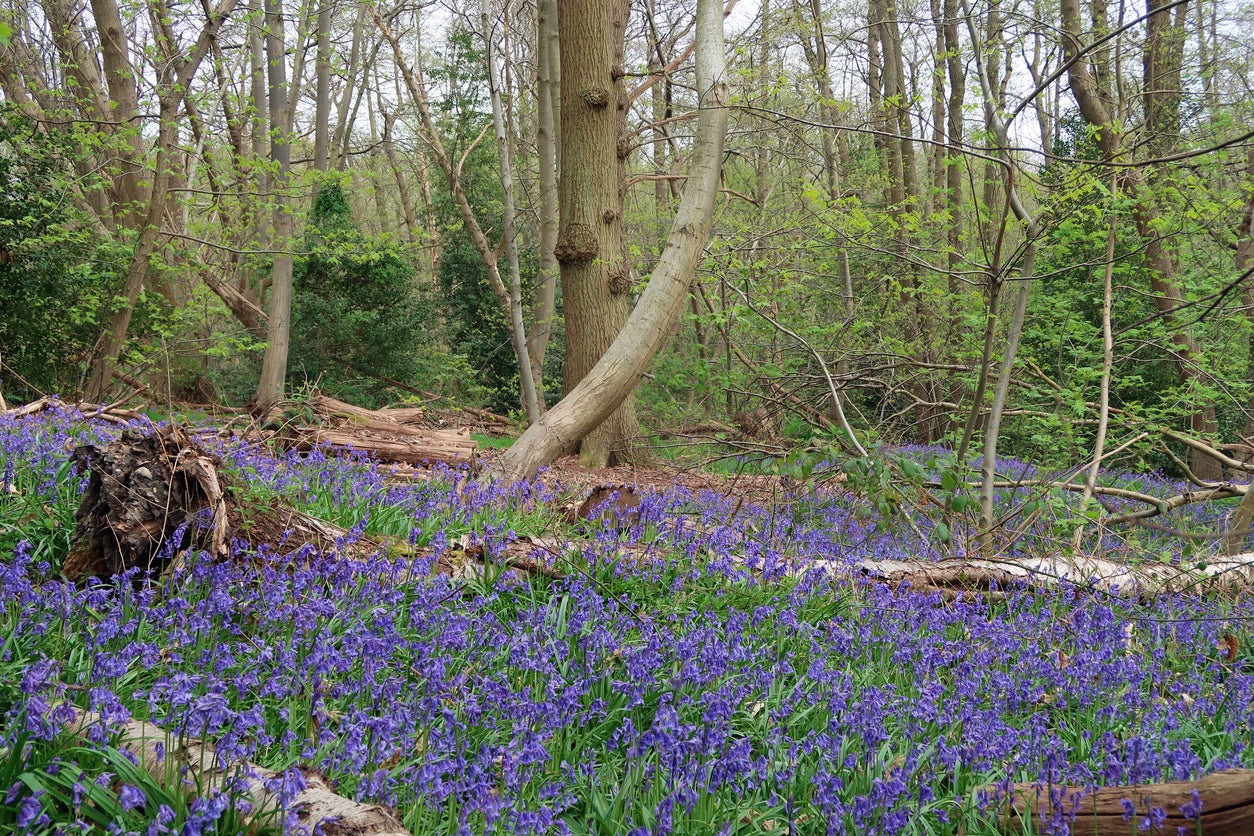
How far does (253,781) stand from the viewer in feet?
7.28

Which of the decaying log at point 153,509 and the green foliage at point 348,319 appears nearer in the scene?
the decaying log at point 153,509

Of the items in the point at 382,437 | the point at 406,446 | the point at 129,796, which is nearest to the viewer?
the point at 129,796

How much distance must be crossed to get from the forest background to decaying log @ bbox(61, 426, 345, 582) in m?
3.82

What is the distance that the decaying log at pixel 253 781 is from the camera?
2049 millimetres

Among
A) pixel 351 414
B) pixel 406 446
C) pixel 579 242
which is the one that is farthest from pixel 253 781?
pixel 351 414

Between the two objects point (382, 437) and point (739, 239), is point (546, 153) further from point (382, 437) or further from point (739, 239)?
point (382, 437)

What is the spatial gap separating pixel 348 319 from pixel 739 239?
36.9 feet

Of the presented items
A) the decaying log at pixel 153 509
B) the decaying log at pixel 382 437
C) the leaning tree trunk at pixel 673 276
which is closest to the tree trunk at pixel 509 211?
the decaying log at pixel 382 437

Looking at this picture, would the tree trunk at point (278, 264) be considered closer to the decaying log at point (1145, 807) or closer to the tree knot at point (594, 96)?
the tree knot at point (594, 96)

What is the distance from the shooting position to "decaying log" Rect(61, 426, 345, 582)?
3.58m

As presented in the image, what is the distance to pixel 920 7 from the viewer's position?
69.6ft

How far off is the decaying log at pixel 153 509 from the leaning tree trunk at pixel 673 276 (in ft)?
12.3

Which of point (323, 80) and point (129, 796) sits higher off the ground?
point (323, 80)

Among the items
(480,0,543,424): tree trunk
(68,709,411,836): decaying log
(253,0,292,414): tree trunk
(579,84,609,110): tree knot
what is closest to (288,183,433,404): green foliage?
(253,0,292,414): tree trunk
